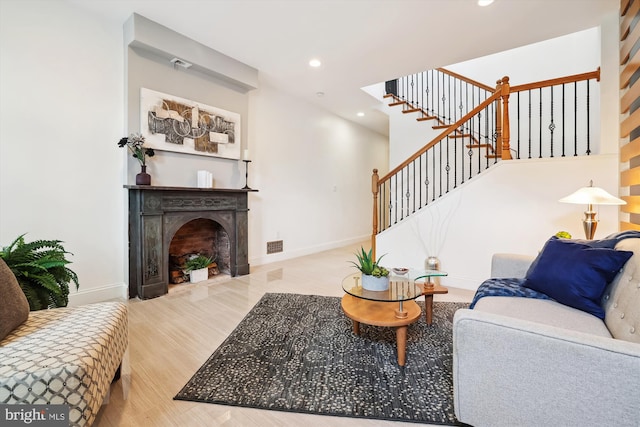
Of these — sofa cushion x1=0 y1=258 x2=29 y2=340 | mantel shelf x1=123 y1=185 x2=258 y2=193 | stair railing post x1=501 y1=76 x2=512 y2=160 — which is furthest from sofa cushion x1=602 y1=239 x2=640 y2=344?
mantel shelf x1=123 y1=185 x2=258 y2=193

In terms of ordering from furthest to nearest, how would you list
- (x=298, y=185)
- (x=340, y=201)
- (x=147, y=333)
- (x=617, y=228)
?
(x=340, y=201), (x=298, y=185), (x=617, y=228), (x=147, y=333)

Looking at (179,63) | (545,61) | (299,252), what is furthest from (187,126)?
(545,61)

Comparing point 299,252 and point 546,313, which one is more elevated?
point 546,313

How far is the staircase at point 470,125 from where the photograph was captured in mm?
4289

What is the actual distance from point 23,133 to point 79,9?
1.42 metres

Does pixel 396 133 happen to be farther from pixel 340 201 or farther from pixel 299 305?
pixel 299 305

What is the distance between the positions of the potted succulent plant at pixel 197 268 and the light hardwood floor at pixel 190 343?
0.43 ft

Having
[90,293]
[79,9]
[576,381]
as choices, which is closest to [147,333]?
[90,293]

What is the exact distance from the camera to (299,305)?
2885mm

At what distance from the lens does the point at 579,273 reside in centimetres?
158

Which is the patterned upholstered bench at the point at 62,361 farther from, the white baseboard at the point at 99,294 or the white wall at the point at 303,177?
the white wall at the point at 303,177

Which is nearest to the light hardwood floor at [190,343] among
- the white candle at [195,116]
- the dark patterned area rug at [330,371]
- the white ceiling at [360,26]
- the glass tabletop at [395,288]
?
the dark patterned area rug at [330,371]

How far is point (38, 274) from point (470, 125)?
5.85 m

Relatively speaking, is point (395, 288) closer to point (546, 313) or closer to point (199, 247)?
point (546, 313)
